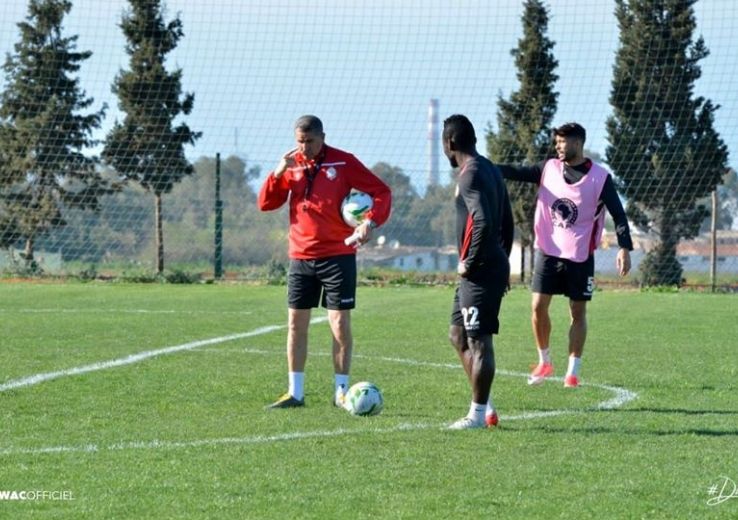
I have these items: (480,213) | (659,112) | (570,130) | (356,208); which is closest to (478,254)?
(480,213)

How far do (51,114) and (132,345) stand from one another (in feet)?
71.2

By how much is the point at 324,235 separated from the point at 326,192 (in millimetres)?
307

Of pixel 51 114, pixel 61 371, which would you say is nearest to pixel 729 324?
pixel 61 371

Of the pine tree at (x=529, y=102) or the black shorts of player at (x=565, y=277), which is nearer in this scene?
the black shorts of player at (x=565, y=277)

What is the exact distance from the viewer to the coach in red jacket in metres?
9.34

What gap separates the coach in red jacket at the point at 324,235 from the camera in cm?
934

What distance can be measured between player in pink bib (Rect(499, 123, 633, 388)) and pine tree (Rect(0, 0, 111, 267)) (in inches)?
922

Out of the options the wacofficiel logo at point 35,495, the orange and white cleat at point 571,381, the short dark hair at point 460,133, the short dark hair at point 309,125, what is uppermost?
the short dark hair at point 309,125

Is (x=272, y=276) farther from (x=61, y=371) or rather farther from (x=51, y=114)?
(x=61, y=371)

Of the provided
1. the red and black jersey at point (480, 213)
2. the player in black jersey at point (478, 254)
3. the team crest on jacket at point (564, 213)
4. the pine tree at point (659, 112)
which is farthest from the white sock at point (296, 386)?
the pine tree at point (659, 112)

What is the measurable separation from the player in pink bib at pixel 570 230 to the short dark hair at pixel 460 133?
94.6 inches

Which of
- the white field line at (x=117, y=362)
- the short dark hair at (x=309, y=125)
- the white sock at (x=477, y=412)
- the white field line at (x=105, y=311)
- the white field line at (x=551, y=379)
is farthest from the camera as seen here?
the white field line at (x=105, y=311)

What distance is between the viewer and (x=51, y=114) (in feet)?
110

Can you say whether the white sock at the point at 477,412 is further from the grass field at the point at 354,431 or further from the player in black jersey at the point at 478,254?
the grass field at the point at 354,431
